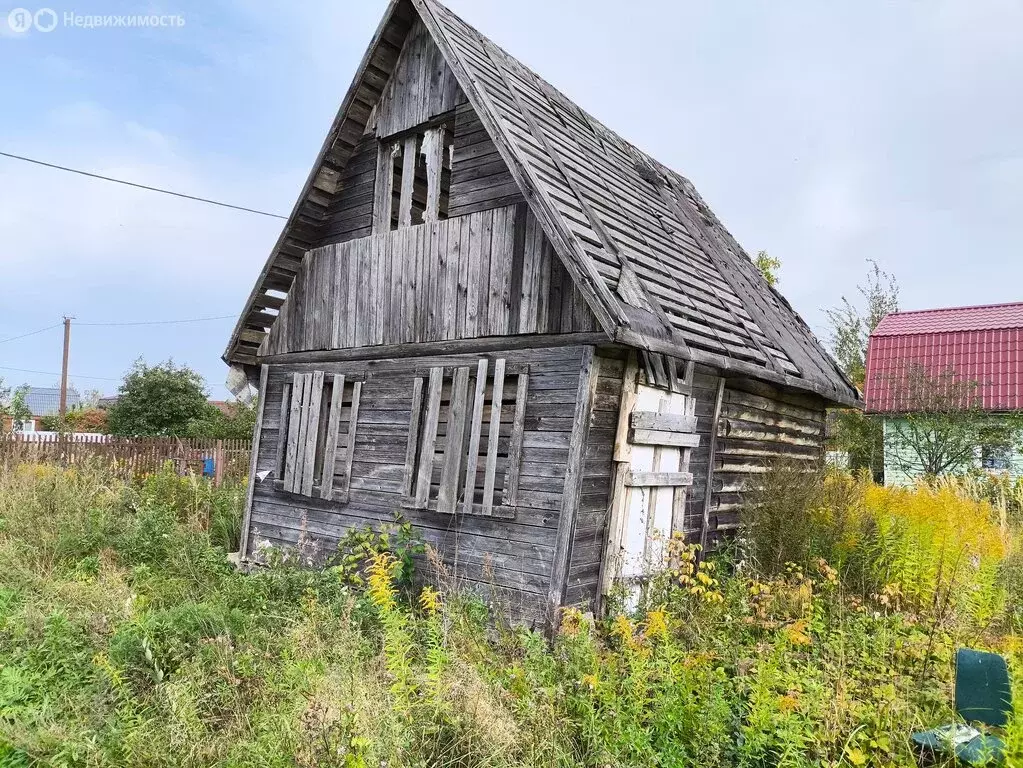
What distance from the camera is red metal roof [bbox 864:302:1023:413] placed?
1783 centimetres

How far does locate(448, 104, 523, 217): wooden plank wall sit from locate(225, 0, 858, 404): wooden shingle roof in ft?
1.11

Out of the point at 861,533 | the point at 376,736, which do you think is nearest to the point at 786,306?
the point at 861,533

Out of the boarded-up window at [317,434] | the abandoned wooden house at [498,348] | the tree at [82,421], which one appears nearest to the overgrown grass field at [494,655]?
the abandoned wooden house at [498,348]

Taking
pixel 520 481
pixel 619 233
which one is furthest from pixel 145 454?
pixel 619 233

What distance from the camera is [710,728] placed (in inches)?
150

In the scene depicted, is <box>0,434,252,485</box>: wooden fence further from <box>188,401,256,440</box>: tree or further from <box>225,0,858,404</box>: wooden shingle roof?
<box>225,0,858,404</box>: wooden shingle roof

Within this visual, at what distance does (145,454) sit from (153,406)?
33.6 ft

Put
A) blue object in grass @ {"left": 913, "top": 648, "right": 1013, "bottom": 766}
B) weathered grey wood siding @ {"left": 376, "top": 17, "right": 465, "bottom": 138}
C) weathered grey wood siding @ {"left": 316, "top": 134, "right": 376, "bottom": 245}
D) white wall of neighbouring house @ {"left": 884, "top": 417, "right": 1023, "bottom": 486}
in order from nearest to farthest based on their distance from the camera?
blue object in grass @ {"left": 913, "top": 648, "right": 1013, "bottom": 766} → weathered grey wood siding @ {"left": 376, "top": 17, "right": 465, "bottom": 138} → weathered grey wood siding @ {"left": 316, "top": 134, "right": 376, "bottom": 245} → white wall of neighbouring house @ {"left": 884, "top": 417, "right": 1023, "bottom": 486}

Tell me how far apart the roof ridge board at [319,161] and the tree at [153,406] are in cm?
1888

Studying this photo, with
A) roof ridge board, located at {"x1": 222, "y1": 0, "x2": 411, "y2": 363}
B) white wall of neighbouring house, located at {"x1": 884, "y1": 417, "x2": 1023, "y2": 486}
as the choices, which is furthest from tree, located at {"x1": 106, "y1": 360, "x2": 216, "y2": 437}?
white wall of neighbouring house, located at {"x1": 884, "y1": 417, "x2": 1023, "y2": 486}

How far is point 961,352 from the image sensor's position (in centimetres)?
1906

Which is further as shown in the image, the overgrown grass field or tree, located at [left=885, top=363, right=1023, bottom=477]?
tree, located at [left=885, top=363, right=1023, bottom=477]

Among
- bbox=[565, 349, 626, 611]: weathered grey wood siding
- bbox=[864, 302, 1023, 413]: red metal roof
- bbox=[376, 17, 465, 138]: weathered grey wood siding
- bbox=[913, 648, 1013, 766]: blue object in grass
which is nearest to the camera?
A: bbox=[913, 648, 1013, 766]: blue object in grass

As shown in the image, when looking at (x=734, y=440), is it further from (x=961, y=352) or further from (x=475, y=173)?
(x=961, y=352)
